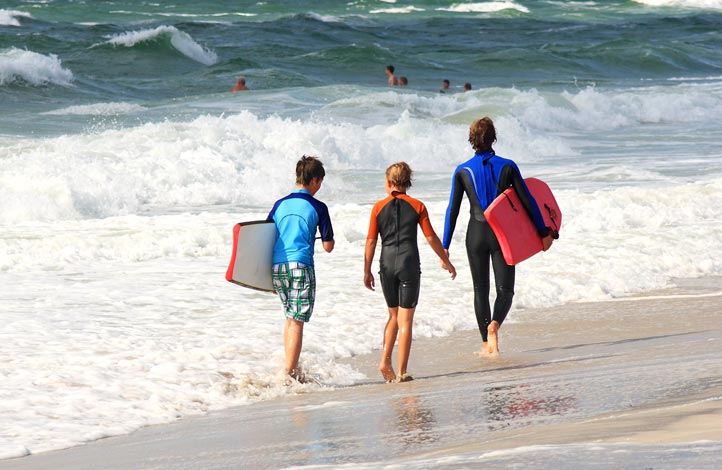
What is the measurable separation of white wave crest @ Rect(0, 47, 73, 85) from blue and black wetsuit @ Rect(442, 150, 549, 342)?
2215 cm

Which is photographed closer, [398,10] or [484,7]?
[398,10]

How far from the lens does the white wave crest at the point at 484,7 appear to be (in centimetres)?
6347

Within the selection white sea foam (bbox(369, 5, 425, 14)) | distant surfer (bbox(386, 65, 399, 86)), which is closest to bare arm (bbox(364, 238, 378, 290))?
distant surfer (bbox(386, 65, 399, 86))

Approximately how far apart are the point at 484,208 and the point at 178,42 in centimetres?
3103

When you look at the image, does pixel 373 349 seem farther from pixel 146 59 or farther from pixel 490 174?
pixel 146 59

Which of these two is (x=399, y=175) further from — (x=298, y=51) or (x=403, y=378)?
(x=298, y=51)

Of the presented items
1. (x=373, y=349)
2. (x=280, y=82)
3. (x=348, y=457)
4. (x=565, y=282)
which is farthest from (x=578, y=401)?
(x=280, y=82)

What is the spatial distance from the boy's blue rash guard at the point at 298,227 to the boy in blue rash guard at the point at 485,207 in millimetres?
935

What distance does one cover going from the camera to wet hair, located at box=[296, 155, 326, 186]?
600 cm

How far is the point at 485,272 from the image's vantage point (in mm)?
6965

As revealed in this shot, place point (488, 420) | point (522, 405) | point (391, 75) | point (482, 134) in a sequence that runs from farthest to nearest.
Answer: point (391, 75) → point (482, 134) → point (522, 405) → point (488, 420)

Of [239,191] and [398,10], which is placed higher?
[398,10]

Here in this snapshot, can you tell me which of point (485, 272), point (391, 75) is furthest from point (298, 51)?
Result: point (485, 272)

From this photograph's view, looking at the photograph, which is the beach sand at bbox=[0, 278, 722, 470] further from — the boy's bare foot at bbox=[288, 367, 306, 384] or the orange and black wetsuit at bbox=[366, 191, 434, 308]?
the orange and black wetsuit at bbox=[366, 191, 434, 308]
